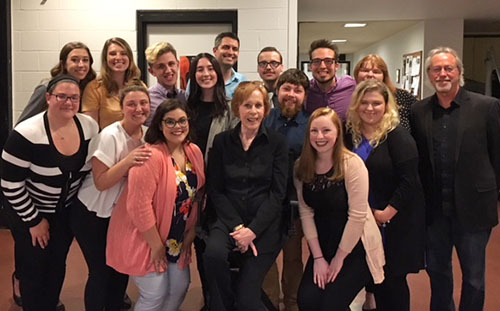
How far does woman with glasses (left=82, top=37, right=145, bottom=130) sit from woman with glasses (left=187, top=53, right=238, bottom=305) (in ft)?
1.08

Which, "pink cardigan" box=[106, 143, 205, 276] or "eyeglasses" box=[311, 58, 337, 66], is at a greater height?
"eyeglasses" box=[311, 58, 337, 66]

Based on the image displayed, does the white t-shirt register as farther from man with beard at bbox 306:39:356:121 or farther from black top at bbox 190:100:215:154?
man with beard at bbox 306:39:356:121

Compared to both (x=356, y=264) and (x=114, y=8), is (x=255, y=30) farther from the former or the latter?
(x=356, y=264)

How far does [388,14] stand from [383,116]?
5.17 metres

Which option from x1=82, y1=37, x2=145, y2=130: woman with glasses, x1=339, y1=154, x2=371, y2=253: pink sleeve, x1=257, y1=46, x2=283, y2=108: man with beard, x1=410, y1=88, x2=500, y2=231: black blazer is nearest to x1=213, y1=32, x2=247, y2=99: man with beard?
x1=257, y1=46, x2=283, y2=108: man with beard

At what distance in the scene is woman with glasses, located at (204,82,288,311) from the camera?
2252 mm

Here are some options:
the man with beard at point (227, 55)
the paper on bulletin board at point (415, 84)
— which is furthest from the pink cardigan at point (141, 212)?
the paper on bulletin board at point (415, 84)

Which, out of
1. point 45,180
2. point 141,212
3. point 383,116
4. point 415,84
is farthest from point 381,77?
point 415,84

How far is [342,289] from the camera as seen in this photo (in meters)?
2.20

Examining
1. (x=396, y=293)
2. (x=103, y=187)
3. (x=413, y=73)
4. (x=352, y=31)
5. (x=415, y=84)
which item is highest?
(x=352, y=31)

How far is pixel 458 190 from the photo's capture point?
2.35m

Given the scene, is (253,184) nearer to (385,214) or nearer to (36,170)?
(385,214)

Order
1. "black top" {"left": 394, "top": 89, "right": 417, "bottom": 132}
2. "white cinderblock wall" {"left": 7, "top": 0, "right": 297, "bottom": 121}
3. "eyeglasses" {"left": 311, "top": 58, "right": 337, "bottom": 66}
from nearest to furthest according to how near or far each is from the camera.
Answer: "black top" {"left": 394, "top": 89, "right": 417, "bottom": 132}, "eyeglasses" {"left": 311, "top": 58, "right": 337, "bottom": 66}, "white cinderblock wall" {"left": 7, "top": 0, "right": 297, "bottom": 121}

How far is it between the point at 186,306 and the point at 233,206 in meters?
1.08
